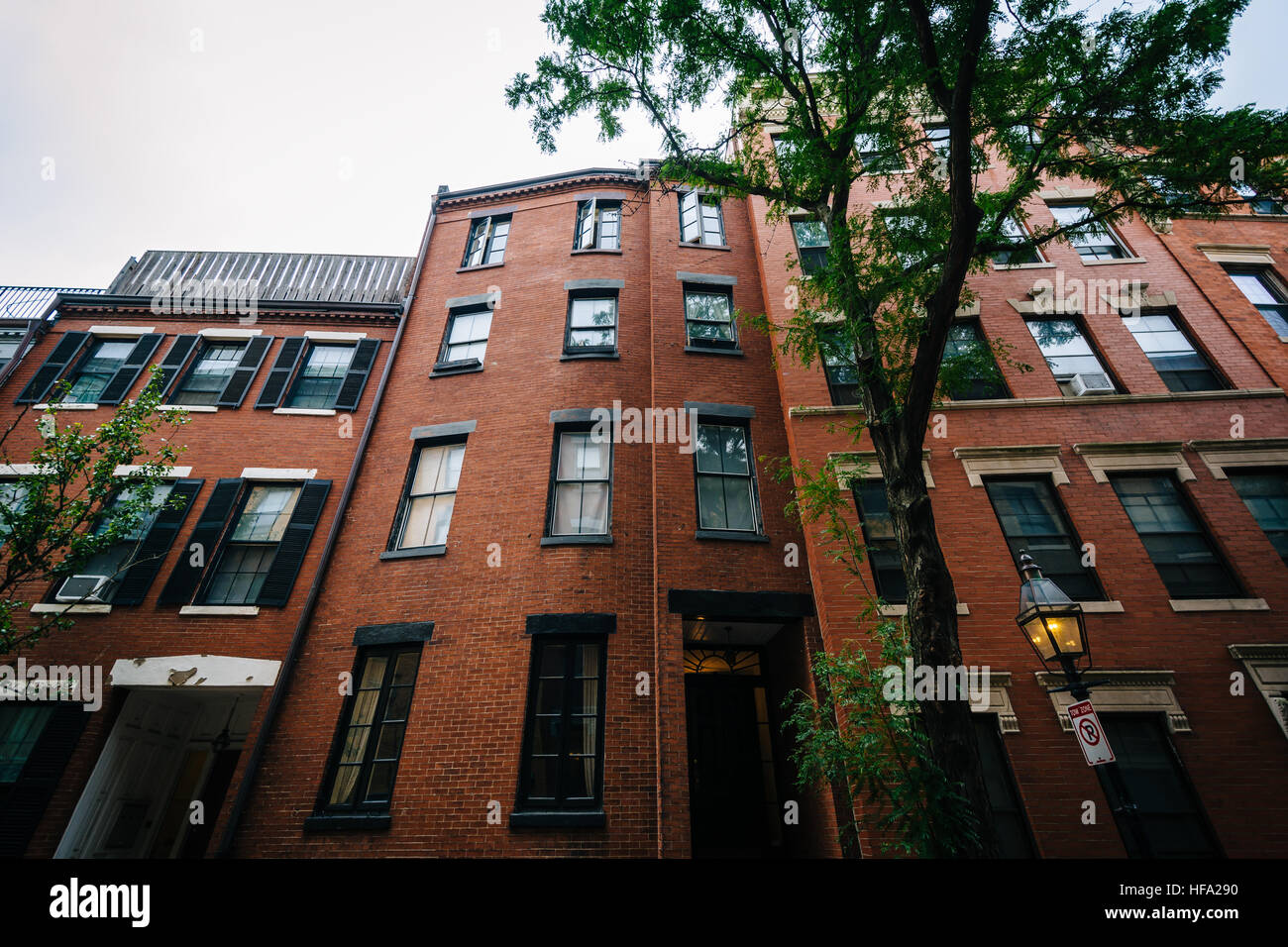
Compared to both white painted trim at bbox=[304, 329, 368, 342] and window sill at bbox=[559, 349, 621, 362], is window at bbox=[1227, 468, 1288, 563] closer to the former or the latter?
window sill at bbox=[559, 349, 621, 362]

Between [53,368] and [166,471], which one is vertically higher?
[53,368]

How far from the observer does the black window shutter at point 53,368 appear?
11547 millimetres

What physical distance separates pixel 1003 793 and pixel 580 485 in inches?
314

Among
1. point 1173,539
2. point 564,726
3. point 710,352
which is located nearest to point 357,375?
point 710,352

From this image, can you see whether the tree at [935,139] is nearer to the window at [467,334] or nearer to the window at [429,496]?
the window at [467,334]

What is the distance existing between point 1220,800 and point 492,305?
1520 cm

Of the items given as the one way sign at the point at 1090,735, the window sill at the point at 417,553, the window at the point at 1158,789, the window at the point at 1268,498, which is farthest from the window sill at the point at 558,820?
the window at the point at 1268,498

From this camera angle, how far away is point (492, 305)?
12.1 m

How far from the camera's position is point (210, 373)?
12.2m

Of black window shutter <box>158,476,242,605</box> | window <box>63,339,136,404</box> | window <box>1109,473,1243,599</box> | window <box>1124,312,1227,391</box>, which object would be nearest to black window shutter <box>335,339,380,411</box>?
black window shutter <box>158,476,242,605</box>

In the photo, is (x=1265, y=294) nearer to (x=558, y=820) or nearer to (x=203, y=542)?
(x=558, y=820)

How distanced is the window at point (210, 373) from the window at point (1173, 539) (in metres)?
16.6

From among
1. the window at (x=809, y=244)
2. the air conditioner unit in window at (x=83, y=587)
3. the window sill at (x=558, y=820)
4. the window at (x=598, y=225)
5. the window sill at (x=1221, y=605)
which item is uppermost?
the window at (x=598, y=225)

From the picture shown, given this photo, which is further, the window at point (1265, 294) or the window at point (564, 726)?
the window at point (1265, 294)
